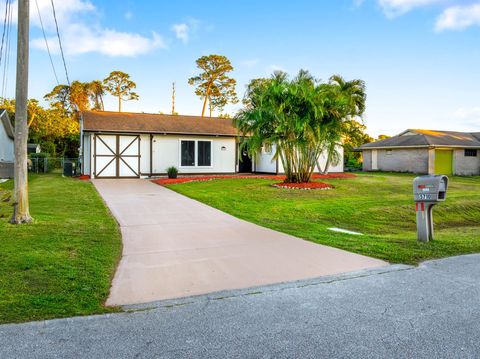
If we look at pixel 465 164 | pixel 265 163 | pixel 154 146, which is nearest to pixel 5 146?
pixel 154 146

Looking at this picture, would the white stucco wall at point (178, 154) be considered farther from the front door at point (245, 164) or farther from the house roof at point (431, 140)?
the house roof at point (431, 140)

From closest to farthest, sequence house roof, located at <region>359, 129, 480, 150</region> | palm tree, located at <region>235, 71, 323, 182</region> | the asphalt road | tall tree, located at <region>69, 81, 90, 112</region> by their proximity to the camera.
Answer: the asphalt road → palm tree, located at <region>235, 71, 323, 182</region> → house roof, located at <region>359, 129, 480, 150</region> → tall tree, located at <region>69, 81, 90, 112</region>

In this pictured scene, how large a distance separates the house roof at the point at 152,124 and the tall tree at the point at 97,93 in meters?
25.7

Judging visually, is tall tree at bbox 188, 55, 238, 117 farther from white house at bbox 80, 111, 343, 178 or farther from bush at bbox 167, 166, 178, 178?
bush at bbox 167, 166, 178, 178

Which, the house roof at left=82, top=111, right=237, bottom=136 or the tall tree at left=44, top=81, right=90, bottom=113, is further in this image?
the tall tree at left=44, top=81, right=90, bottom=113

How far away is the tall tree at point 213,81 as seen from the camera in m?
43.9

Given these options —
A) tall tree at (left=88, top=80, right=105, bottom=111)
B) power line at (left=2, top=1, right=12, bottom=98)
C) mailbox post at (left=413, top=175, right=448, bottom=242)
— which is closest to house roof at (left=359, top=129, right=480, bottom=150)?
mailbox post at (left=413, top=175, right=448, bottom=242)

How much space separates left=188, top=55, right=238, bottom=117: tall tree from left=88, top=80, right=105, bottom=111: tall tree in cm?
1156

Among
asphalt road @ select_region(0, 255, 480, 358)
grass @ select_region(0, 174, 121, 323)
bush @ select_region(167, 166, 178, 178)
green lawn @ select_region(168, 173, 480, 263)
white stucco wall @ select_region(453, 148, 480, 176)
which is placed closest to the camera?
asphalt road @ select_region(0, 255, 480, 358)

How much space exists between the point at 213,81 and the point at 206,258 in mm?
40394

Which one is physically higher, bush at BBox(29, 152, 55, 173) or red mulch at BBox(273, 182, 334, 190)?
bush at BBox(29, 152, 55, 173)

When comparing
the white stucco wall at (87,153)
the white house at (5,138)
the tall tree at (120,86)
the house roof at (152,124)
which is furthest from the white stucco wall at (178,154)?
the tall tree at (120,86)

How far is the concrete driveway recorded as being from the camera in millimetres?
4547

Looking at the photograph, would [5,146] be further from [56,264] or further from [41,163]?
[56,264]
